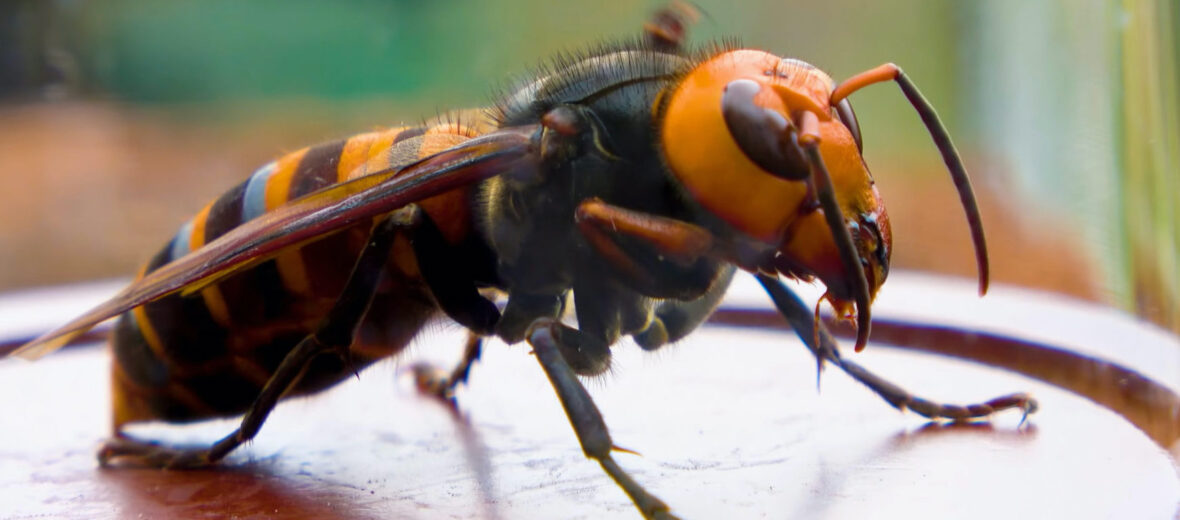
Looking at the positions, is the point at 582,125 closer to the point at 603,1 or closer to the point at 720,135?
the point at 720,135

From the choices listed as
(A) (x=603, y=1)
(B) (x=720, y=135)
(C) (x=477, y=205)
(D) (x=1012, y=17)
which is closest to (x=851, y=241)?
(B) (x=720, y=135)

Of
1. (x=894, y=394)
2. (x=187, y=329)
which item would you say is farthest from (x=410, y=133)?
(x=894, y=394)

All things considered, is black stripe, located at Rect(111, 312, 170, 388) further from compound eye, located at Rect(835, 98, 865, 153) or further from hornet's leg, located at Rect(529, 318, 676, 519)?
compound eye, located at Rect(835, 98, 865, 153)

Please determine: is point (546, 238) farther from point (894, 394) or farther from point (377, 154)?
point (894, 394)

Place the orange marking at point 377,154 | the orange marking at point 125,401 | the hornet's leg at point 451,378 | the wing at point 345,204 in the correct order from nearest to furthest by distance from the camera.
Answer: the wing at point 345,204 < the orange marking at point 377,154 < the orange marking at point 125,401 < the hornet's leg at point 451,378

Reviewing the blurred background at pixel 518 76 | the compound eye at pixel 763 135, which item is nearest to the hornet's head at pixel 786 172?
the compound eye at pixel 763 135

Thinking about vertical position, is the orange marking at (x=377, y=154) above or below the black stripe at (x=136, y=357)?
above

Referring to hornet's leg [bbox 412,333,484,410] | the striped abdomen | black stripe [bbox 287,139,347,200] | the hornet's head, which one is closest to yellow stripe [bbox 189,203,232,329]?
the striped abdomen

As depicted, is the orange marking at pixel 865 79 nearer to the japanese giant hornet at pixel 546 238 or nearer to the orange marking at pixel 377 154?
the japanese giant hornet at pixel 546 238
